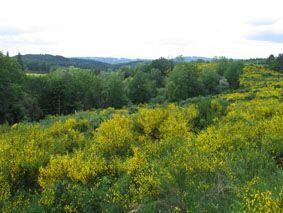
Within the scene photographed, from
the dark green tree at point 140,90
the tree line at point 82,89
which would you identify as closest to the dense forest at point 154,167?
the tree line at point 82,89

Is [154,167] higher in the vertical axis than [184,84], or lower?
higher

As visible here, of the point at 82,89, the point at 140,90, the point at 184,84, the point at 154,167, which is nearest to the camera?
the point at 154,167

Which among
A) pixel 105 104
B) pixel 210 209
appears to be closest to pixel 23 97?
pixel 105 104

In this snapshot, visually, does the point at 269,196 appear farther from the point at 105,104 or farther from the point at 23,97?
the point at 105,104

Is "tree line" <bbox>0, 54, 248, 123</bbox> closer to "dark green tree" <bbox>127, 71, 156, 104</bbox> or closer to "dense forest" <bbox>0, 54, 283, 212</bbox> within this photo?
"dark green tree" <bbox>127, 71, 156, 104</bbox>

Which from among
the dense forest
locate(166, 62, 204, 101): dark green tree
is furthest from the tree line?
the dense forest

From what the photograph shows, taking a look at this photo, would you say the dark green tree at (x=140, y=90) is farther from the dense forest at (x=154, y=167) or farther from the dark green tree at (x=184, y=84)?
the dense forest at (x=154, y=167)

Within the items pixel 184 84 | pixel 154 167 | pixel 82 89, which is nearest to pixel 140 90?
pixel 184 84

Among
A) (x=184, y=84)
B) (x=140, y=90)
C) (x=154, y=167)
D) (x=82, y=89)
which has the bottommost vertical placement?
(x=140, y=90)

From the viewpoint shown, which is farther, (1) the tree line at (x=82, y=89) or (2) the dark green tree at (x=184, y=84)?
(2) the dark green tree at (x=184, y=84)

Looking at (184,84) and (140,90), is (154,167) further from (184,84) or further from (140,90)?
(140,90)

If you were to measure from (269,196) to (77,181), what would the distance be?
383cm

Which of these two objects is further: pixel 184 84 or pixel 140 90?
pixel 140 90

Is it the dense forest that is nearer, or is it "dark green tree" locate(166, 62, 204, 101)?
the dense forest
